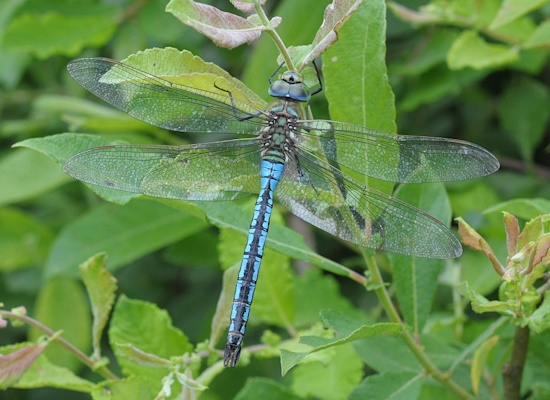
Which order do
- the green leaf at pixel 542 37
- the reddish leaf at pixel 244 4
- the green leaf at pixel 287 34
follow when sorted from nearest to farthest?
1. the reddish leaf at pixel 244 4
2. the green leaf at pixel 542 37
3. the green leaf at pixel 287 34

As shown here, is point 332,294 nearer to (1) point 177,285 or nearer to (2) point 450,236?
(2) point 450,236

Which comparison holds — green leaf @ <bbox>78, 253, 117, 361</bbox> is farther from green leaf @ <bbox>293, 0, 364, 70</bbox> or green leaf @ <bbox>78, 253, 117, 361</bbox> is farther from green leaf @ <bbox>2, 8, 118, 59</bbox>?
green leaf @ <bbox>2, 8, 118, 59</bbox>

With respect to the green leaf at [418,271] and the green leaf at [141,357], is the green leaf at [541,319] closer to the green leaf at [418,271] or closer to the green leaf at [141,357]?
the green leaf at [418,271]

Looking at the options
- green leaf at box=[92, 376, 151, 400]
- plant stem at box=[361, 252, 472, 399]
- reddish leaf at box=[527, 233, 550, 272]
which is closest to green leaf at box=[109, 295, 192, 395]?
green leaf at box=[92, 376, 151, 400]

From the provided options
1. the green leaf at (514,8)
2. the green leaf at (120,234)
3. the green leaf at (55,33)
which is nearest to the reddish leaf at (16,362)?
the green leaf at (120,234)

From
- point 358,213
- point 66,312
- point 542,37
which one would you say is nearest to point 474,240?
point 358,213
